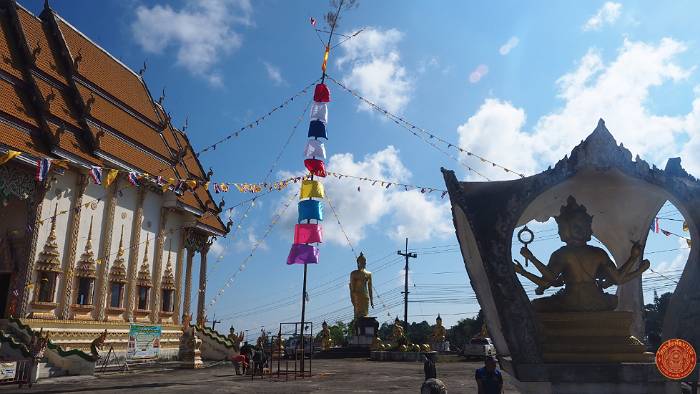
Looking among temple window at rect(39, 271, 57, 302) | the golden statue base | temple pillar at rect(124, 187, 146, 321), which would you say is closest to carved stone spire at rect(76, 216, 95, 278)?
temple window at rect(39, 271, 57, 302)

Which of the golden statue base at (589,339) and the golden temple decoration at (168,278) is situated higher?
the golden temple decoration at (168,278)

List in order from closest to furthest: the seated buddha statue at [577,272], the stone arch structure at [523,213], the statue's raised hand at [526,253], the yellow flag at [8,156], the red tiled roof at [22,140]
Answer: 1. the stone arch structure at [523,213]
2. the seated buddha statue at [577,272]
3. the statue's raised hand at [526,253]
4. the yellow flag at [8,156]
5. the red tiled roof at [22,140]

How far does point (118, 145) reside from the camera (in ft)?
74.7

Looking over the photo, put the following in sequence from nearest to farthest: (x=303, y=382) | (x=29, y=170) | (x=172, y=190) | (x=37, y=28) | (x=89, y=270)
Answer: (x=303, y=382)
(x=29, y=170)
(x=89, y=270)
(x=37, y=28)
(x=172, y=190)

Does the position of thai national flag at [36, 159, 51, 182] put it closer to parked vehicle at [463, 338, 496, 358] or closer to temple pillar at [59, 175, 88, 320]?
temple pillar at [59, 175, 88, 320]

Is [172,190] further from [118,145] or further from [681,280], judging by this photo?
[681,280]

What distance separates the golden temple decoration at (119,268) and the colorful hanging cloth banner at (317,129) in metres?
9.45

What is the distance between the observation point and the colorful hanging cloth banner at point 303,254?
1966 centimetres

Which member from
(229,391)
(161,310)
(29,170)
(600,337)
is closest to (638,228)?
(600,337)

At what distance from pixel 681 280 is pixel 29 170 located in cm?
1898

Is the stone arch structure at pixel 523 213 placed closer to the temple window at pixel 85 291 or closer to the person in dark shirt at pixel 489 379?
the person in dark shirt at pixel 489 379

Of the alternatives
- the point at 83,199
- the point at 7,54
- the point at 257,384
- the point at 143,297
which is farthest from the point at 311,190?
the point at 7,54

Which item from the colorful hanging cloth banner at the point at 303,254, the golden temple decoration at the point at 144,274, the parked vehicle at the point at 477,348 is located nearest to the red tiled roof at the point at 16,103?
the golden temple decoration at the point at 144,274

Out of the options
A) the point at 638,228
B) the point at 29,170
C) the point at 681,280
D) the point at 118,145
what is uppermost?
the point at 118,145
